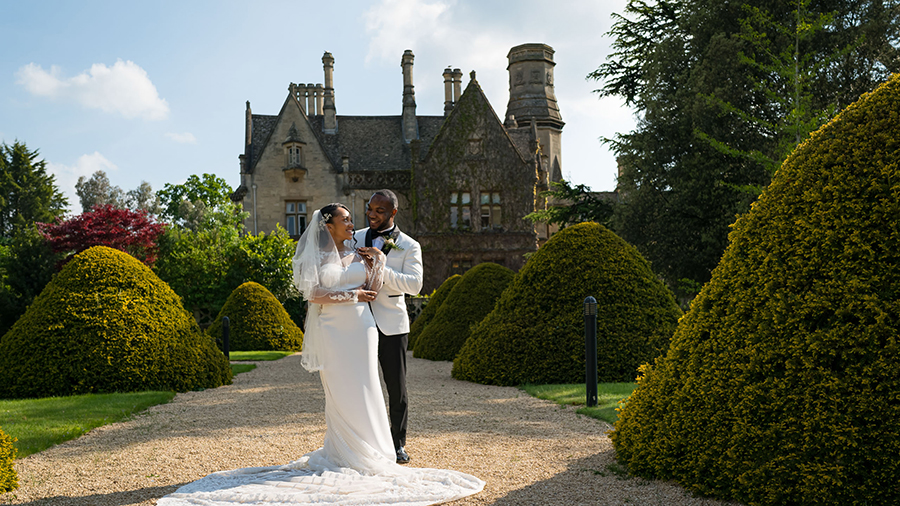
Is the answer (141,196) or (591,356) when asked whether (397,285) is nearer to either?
(591,356)

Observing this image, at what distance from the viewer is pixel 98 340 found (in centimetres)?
890

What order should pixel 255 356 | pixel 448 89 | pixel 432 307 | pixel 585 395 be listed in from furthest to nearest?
1. pixel 448 89
2. pixel 432 307
3. pixel 255 356
4. pixel 585 395

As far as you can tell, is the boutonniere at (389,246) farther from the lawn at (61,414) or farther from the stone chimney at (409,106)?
the stone chimney at (409,106)

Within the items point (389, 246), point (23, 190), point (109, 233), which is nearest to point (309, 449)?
point (389, 246)

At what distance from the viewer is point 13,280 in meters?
26.5

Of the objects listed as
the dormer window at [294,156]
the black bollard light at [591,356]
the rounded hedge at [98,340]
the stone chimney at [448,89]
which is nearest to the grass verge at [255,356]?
the rounded hedge at [98,340]

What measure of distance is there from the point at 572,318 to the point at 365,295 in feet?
17.4

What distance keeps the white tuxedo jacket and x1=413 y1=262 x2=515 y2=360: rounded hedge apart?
8797mm

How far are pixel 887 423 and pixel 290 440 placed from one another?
4554 mm

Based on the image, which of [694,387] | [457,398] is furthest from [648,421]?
[457,398]

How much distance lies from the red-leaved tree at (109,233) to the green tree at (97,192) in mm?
40709

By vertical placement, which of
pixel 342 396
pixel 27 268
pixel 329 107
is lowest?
pixel 342 396

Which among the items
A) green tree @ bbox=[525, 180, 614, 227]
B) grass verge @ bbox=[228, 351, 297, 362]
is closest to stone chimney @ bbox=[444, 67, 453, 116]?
green tree @ bbox=[525, 180, 614, 227]

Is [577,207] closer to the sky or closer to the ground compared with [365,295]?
closer to the sky
